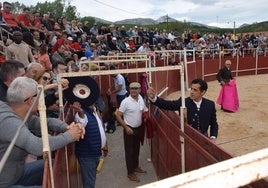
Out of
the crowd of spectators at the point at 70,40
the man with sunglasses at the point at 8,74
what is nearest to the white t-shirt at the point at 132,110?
the man with sunglasses at the point at 8,74

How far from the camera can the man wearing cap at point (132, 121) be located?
218 inches

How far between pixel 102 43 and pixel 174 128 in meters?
A: 11.8

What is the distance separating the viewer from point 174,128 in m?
4.62

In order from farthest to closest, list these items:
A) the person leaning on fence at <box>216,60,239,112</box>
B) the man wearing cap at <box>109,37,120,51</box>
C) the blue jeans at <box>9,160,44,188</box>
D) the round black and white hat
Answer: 1. the man wearing cap at <box>109,37,120,51</box>
2. the person leaning on fence at <box>216,60,239,112</box>
3. the round black and white hat
4. the blue jeans at <box>9,160,44,188</box>

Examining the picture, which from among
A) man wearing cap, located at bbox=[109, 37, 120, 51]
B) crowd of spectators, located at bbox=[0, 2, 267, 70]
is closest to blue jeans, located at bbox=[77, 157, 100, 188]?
crowd of spectators, located at bbox=[0, 2, 267, 70]

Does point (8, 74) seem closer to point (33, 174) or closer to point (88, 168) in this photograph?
point (33, 174)

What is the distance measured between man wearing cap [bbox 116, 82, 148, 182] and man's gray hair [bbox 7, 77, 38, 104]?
120 inches

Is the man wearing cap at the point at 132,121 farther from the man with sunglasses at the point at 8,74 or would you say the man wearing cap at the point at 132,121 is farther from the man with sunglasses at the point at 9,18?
the man with sunglasses at the point at 9,18

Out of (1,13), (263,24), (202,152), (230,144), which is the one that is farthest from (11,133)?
(263,24)

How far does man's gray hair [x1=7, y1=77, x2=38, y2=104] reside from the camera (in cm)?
244

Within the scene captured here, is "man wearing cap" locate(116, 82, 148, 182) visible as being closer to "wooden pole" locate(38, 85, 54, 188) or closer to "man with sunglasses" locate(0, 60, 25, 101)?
"man with sunglasses" locate(0, 60, 25, 101)

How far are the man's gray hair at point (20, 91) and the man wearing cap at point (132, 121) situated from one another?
10.0ft

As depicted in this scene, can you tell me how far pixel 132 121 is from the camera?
5629mm

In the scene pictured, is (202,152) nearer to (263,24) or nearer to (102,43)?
(102,43)
